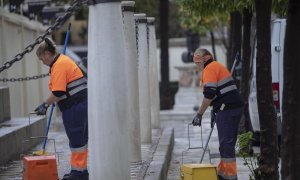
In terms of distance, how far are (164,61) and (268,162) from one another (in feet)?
62.6

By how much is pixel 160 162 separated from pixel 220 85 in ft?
5.06

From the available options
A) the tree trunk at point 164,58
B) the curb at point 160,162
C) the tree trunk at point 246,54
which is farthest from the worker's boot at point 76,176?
the tree trunk at point 164,58

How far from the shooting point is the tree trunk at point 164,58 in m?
26.5

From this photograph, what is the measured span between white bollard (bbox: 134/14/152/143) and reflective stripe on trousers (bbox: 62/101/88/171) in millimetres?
3786

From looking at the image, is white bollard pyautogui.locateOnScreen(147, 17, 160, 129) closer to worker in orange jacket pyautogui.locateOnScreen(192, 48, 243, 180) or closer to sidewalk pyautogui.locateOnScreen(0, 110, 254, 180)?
sidewalk pyautogui.locateOnScreen(0, 110, 254, 180)

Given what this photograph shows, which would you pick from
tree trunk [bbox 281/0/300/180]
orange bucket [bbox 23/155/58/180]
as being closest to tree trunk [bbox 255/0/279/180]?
tree trunk [bbox 281/0/300/180]

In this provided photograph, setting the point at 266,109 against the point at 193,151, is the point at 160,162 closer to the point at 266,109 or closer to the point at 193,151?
the point at 266,109

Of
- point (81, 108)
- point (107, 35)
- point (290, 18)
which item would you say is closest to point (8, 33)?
point (81, 108)

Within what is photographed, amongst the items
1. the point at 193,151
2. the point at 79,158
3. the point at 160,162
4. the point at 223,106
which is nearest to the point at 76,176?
the point at 79,158

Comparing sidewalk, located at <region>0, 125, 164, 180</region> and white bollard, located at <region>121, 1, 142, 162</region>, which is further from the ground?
white bollard, located at <region>121, 1, 142, 162</region>

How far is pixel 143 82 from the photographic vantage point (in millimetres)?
13375

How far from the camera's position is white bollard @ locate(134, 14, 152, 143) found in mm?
13117

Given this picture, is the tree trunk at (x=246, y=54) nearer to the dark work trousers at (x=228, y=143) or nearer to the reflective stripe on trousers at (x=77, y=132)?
the dark work trousers at (x=228, y=143)

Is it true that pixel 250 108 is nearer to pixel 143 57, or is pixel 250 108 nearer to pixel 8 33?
pixel 143 57
